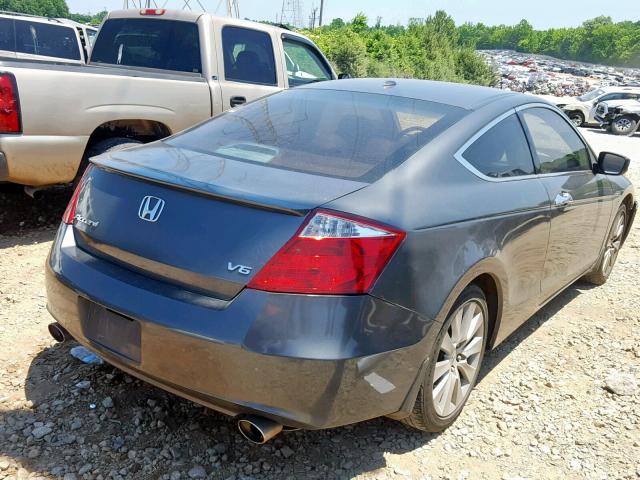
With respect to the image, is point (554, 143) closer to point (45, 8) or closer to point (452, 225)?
point (452, 225)

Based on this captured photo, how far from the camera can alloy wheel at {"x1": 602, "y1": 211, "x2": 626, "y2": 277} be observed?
197 inches

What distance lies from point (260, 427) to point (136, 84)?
3.81 meters

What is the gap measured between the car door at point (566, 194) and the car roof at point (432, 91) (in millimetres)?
248

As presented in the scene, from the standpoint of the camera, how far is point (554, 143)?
12.7 ft

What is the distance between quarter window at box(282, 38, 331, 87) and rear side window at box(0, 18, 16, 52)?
6.10 meters

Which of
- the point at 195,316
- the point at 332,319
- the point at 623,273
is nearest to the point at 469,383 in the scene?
the point at 332,319

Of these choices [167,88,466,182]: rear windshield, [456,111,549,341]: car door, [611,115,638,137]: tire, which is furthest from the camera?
[611,115,638,137]: tire

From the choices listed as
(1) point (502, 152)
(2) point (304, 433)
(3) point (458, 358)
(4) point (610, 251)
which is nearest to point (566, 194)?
(1) point (502, 152)

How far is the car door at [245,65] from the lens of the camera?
19.9 ft

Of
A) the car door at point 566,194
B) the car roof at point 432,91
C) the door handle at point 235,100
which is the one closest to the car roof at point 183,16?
the door handle at point 235,100

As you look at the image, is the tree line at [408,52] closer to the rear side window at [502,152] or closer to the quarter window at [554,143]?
the quarter window at [554,143]

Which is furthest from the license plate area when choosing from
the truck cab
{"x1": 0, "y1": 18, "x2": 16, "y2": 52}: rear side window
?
{"x1": 0, "y1": 18, "x2": 16, "y2": 52}: rear side window

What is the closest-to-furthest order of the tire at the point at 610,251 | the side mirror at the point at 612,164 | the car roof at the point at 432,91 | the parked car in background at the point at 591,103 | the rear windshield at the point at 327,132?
the rear windshield at the point at 327,132 → the car roof at the point at 432,91 → the side mirror at the point at 612,164 → the tire at the point at 610,251 → the parked car in background at the point at 591,103

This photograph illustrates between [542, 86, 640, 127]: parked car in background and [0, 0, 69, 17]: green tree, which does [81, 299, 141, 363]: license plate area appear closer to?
[542, 86, 640, 127]: parked car in background
